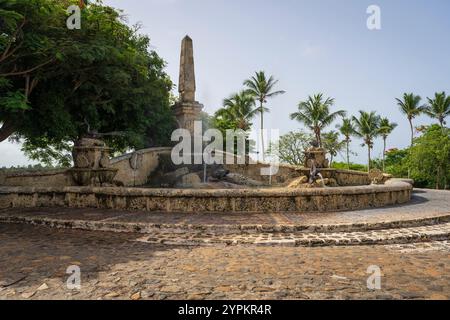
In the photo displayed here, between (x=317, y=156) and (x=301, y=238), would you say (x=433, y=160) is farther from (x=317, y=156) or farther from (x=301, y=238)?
(x=301, y=238)

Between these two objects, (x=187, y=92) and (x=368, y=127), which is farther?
(x=368, y=127)

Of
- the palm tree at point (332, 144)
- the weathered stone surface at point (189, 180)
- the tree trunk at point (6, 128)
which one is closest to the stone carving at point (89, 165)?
the weathered stone surface at point (189, 180)

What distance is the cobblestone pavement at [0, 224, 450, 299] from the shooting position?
3182 mm

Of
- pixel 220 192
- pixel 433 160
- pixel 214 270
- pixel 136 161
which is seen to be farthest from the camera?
pixel 433 160

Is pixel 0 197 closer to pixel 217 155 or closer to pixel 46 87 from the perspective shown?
pixel 46 87

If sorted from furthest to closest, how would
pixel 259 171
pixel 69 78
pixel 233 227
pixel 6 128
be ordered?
pixel 259 171 → pixel 69 78 → pixel 6 128 → pixel 233 227

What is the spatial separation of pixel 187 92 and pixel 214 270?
12639 millimetres

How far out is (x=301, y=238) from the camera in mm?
5414

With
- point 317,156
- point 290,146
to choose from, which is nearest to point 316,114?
point 290,146

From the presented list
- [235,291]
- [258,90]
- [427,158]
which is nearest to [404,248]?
[235,291]

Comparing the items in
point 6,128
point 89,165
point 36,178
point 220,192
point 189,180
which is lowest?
point 220,192

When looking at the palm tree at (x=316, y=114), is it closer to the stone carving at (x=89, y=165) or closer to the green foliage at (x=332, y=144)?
the green foliage at (x=332, y=144)

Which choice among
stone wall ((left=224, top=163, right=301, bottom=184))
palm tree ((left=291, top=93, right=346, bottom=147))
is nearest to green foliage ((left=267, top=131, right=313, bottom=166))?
palm tree ((left=291, top=93, right=346, bottom=147))

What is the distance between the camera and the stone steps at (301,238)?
17.4 feet
